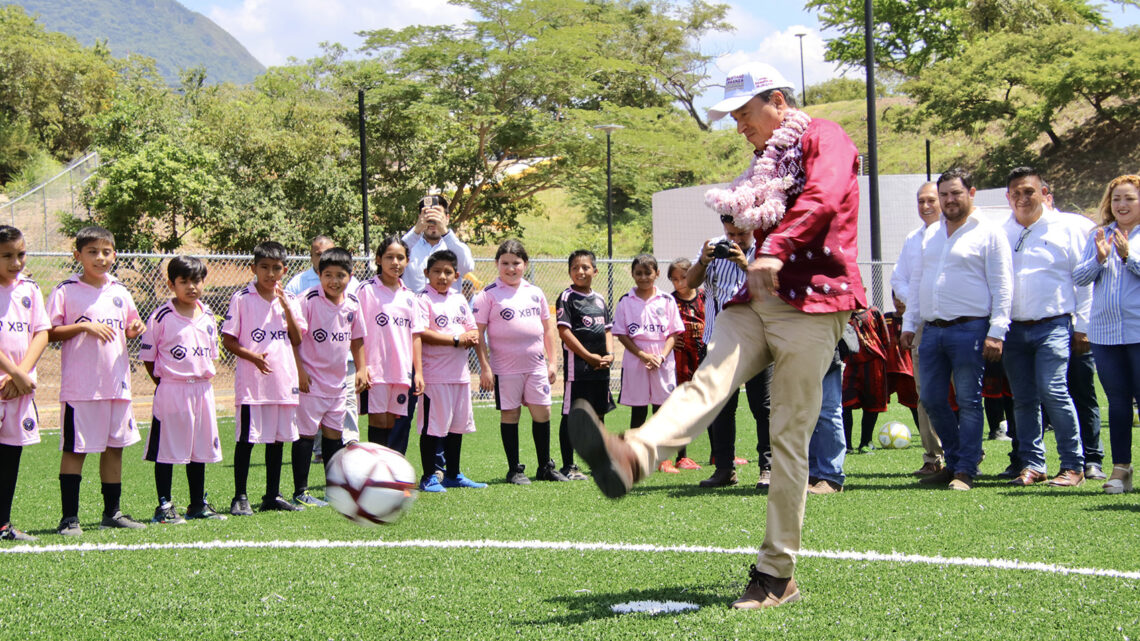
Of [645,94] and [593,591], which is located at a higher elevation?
[645,94]

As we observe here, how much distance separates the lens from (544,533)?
560 centimetres

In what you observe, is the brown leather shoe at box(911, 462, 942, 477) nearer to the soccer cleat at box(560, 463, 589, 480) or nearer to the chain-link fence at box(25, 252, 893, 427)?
the soccer cleat at box(560, 463, 589, 480)

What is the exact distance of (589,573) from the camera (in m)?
4.53

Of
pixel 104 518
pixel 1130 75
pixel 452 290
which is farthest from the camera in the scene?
pixel 1130 75

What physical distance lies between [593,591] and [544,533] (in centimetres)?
142

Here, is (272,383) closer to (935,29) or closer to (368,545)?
(368,545)

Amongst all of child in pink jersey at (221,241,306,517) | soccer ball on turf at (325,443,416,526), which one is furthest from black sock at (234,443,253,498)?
soccer ball on turf at (325,443,416,526)

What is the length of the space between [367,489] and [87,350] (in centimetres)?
298

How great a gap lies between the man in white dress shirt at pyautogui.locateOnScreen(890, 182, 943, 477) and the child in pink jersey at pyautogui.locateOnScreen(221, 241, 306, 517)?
4.53 m

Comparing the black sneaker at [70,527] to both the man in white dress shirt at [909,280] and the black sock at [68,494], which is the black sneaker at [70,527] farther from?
the man in white dress shirt at [909,280]

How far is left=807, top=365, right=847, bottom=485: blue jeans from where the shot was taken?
701cm

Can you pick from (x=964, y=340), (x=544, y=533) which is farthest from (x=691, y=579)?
(x=964, y=340)

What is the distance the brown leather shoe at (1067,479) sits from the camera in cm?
687

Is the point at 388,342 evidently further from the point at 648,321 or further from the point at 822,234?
the point at 822,234
